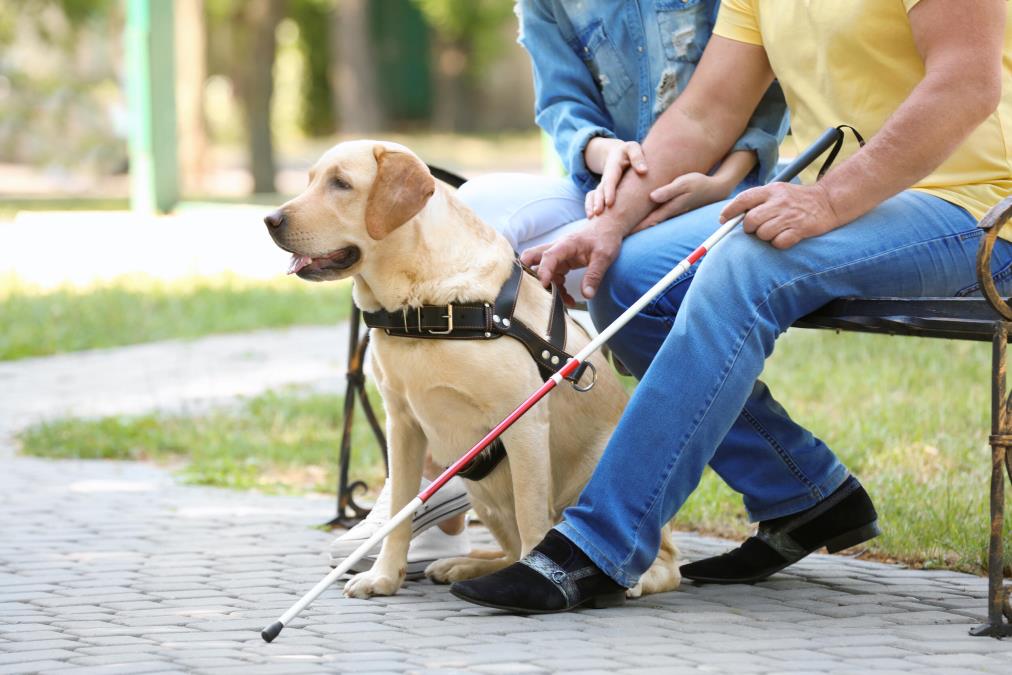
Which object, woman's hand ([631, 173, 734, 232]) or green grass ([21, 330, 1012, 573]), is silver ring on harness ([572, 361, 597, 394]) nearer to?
woman's hand ([631, 173, 734, 232])

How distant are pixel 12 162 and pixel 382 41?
12.7 m

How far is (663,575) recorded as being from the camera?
3762 millimetres

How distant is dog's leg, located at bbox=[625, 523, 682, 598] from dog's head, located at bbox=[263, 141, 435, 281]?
1.04m

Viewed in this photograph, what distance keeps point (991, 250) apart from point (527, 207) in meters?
1.47

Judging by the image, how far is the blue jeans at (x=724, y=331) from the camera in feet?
10.9

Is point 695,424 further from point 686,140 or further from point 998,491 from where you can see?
point 686,140

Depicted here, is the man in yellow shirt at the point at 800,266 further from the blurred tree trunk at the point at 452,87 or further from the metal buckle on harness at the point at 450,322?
the blurred tree trunk at the point at 452,87

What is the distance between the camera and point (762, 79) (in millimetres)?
A: 4043

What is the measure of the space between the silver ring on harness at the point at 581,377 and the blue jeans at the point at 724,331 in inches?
11.9

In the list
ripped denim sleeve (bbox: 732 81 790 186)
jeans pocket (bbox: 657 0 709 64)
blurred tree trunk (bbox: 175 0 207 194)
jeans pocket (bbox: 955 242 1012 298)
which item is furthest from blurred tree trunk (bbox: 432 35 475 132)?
jeans pocket (bbox: 955 242 1012 298)

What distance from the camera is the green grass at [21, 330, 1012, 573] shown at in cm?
456

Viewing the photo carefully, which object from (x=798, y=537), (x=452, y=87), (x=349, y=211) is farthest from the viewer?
(x=452, y=87)

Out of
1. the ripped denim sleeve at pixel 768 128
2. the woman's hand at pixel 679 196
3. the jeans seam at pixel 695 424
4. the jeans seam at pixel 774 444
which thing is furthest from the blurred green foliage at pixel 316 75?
the jeans seam at pixel 695 424

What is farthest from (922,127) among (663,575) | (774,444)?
(663,575)
